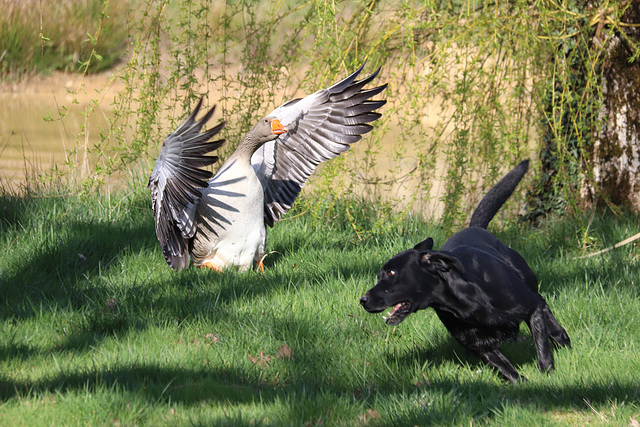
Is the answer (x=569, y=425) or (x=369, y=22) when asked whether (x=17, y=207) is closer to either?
(x=369, y=22)

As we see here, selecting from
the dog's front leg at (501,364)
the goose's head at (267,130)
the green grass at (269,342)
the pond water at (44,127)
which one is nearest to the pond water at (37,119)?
the pond water at (44,127)

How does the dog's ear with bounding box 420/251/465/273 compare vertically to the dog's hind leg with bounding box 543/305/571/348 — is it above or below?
above

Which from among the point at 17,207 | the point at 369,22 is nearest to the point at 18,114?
the point at 17,207

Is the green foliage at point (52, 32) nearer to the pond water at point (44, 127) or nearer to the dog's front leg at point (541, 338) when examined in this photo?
the pond water at point (44, 127)

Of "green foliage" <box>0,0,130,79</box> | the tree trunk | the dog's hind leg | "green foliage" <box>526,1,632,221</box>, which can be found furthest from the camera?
"green foliage" <box>0,0,130,79</box>

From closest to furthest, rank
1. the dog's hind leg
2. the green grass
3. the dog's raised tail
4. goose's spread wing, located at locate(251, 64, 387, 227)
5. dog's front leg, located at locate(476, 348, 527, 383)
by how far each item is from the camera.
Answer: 1. the green grass
2. dog's front leg, located at locate(476, 348, 527, 383)
3. the dog's hind leg
4. the dog's raised tail
5. goose's spread wing, located at locate(251, 64, 387, 227)

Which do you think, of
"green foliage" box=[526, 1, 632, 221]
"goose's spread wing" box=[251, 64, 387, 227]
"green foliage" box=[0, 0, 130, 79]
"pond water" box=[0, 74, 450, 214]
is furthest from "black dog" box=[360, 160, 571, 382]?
"green foliage" box=[0, 0, 130, 79]

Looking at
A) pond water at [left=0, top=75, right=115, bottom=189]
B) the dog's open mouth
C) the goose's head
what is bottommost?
pond water at [left=0, top=75, right=115, bottom=189]

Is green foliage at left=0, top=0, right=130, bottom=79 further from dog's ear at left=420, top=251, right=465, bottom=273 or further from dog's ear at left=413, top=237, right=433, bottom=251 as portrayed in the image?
dog's ear at left=420, top=251, right=465, bottom=273

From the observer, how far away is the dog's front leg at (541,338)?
3.25 meters

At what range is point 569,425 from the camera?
2.79 m

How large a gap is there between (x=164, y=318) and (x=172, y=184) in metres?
0.85

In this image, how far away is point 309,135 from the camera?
4.91 metres

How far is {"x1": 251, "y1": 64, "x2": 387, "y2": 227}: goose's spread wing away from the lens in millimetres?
4645
